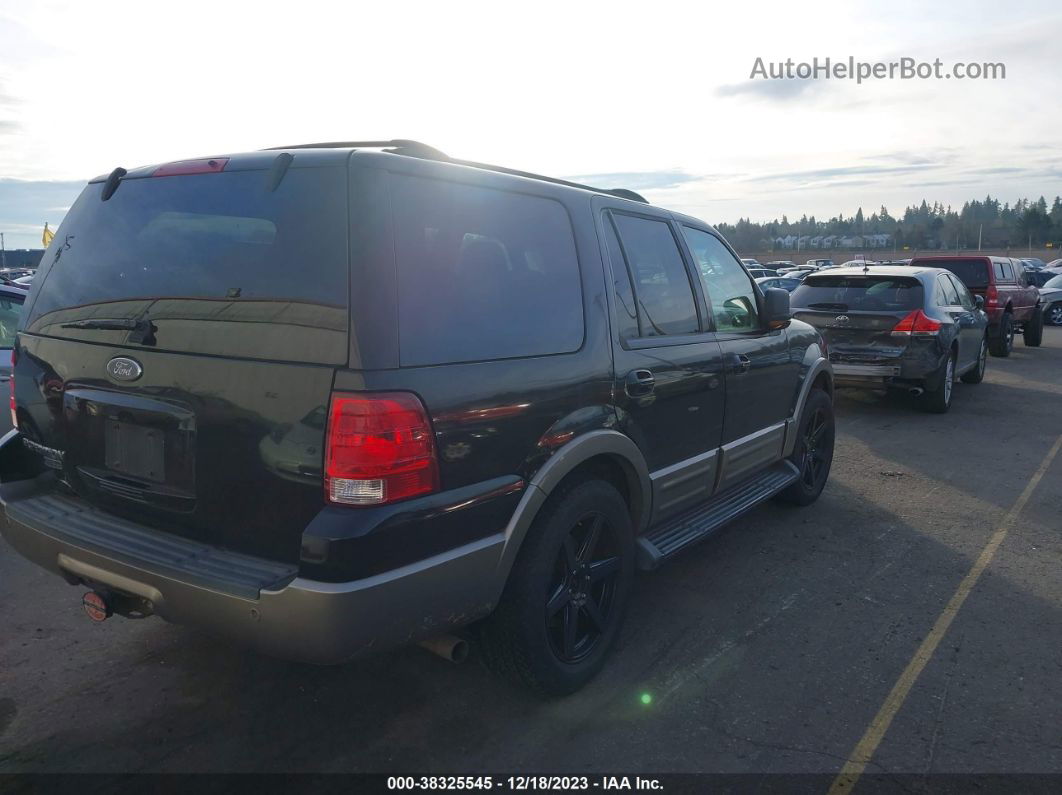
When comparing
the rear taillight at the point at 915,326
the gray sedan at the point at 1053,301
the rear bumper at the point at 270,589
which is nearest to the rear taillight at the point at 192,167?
the rear bumper at the point at 270,589

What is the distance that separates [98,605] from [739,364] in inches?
127

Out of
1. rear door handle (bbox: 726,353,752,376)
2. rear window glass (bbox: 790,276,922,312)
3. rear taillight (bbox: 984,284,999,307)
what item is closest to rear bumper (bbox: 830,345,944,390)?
rear window glass (bbox: 790,276,922,312)

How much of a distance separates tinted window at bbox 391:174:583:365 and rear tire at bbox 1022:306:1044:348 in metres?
16.6

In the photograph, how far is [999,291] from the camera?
14.1 metres

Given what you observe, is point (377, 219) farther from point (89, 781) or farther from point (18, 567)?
point (18, 567)

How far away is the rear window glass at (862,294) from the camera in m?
9.09

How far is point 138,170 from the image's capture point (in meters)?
3.15

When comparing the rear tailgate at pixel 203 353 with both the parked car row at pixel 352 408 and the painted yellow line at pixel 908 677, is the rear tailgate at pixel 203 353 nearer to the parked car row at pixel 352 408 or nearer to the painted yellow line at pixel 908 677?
the parked car row at pixel 352 408

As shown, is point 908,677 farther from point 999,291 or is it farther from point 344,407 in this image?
point 999,291

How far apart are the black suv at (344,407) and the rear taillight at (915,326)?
639cm

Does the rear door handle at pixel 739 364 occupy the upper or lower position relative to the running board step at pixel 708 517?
upper

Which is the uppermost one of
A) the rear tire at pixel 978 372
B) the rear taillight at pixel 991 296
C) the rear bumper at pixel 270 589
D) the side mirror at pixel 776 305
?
the side mirror at pixel 776 305

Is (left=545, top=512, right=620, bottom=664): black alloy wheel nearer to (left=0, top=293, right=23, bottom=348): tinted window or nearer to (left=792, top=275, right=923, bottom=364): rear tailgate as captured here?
(left=0, top=293, right=23, bottom=348): tinted window

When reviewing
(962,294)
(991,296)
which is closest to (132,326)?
(962,294)
